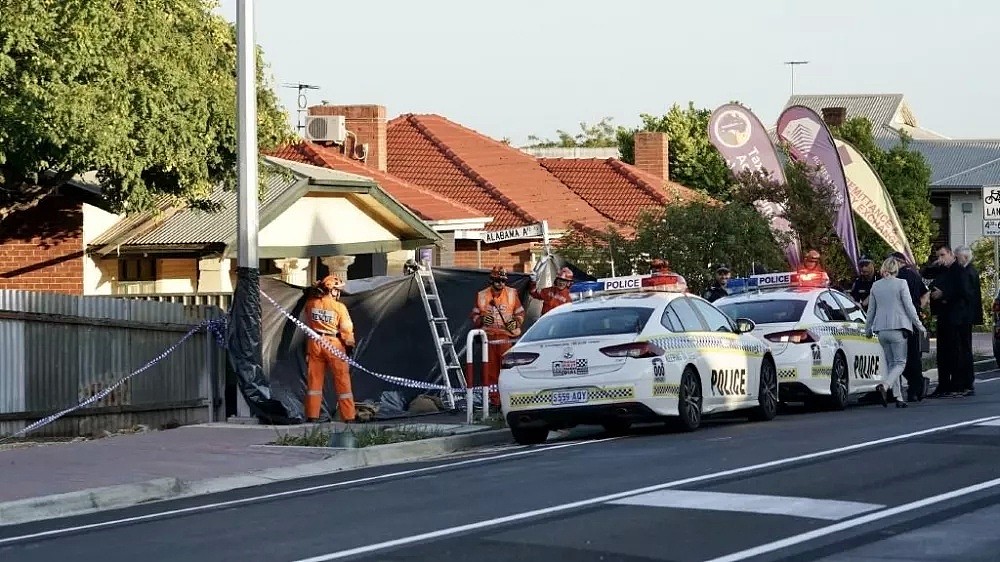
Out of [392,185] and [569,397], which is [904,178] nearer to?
[392,185]

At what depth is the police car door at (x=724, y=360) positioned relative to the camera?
1742cm

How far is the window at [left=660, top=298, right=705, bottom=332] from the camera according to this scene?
17141mm

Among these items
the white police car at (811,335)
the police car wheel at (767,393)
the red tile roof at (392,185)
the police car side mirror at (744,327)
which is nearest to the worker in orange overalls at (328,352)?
the police car side mirror at (744,327)

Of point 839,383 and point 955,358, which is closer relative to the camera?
point 839,383

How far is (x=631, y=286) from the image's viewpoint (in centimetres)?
1812

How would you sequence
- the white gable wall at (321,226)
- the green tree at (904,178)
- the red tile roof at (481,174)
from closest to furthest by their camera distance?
the white gable wall at (321,226)
the red tile roof at (481,174)
the green tree at (904,178)

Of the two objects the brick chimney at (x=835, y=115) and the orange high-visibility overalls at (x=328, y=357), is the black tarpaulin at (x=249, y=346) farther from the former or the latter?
the brick chimney at (x=835, y=115)

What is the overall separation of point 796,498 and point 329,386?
34.3 feet

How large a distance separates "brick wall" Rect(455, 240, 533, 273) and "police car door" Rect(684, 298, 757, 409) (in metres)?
18.8

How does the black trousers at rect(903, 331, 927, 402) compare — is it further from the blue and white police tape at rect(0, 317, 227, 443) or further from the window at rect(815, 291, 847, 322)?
the blue and white police tape at rect(0, 317, 227, 443)

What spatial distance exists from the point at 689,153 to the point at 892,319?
164 ft

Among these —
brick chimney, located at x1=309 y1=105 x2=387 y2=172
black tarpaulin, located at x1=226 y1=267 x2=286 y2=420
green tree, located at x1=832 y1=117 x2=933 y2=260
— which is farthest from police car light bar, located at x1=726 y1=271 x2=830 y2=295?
green tree, located at x1=832 y1=117 x2=933 y2=260

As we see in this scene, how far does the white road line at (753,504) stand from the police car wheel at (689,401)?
5.03 meters

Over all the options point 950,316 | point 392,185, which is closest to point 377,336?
point 950,316
